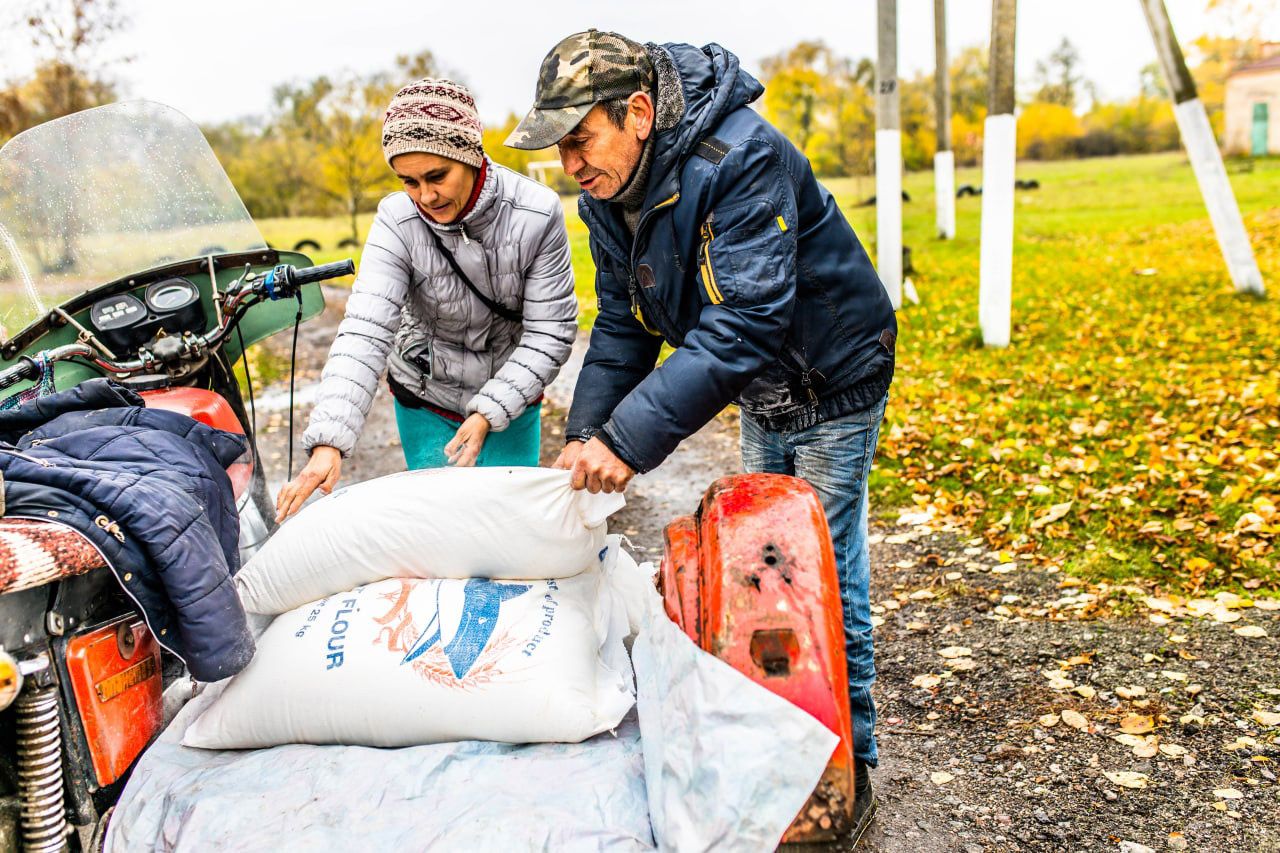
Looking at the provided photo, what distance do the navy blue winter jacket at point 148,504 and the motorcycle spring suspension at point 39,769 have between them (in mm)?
231

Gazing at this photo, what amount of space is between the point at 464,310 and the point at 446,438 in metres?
0.48

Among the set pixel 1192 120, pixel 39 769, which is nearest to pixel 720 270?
pixel 39 769

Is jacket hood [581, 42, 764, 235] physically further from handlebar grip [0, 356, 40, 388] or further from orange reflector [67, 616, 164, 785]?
handlebar grip [0, 356, 40, 388]

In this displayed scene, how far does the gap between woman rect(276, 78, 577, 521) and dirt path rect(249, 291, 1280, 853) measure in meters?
1.70

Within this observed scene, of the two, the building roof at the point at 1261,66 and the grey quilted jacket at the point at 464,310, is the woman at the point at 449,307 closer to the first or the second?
the grey quilted jacket at the point at 464,310

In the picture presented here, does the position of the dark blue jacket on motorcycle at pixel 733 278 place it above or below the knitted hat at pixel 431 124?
below

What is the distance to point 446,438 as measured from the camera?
10.9 ft

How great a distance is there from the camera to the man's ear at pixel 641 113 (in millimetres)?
2150

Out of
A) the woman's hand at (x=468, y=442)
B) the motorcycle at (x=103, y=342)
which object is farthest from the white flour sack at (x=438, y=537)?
the woman's hand at (x=468, y=442)

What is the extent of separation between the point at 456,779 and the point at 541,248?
166 centimetres

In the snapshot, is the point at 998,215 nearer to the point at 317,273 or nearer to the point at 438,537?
the point at 317,273

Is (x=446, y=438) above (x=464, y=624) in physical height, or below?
above

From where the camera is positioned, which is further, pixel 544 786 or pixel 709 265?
pixel 709 265

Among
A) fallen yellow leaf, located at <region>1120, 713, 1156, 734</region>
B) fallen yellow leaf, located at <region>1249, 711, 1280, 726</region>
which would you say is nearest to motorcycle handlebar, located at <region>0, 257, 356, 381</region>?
fallen yellow leaf, located at <region>1120, 713, 1156, 734</region>
